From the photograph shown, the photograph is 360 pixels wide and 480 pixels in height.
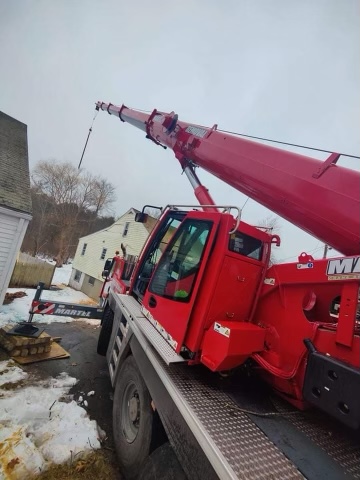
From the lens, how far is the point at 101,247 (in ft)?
70.9

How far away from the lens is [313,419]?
223 centimetres

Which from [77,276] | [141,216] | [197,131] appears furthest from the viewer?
[77,276]

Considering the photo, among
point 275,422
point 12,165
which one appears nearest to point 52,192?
point 12,165

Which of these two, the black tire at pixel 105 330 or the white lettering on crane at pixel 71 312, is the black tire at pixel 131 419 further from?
the white lettering on crane at pixel 71 312

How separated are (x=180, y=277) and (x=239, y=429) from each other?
1.45 meters

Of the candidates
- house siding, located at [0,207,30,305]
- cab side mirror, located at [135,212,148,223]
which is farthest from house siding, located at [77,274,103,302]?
cab side mirror, located at [135,212,148,223]

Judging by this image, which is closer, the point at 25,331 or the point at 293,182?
the point at 293,182

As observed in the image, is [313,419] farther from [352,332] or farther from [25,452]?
[25,452]

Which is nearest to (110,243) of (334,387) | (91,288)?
(91,288)

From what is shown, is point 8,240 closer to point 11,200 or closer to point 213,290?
point 11,200

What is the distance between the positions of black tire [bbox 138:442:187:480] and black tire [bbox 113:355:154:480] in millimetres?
319

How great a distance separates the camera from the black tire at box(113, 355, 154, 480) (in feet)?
8.79

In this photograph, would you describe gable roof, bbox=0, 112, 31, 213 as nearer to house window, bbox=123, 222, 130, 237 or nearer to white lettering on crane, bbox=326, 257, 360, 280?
house window, bbox=123, 222, 130, 237

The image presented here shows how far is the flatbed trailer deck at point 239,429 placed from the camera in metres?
1.62
